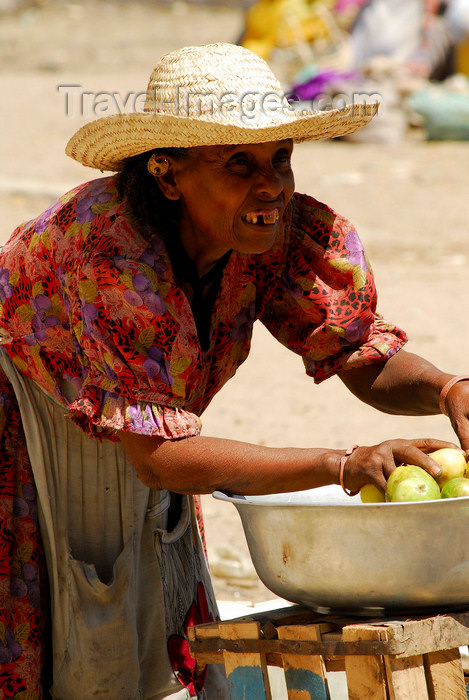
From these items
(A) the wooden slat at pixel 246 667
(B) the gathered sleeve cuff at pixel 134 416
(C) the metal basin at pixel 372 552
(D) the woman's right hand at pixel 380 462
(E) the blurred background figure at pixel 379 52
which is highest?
(E) the blurred background figure at pixel 379 52

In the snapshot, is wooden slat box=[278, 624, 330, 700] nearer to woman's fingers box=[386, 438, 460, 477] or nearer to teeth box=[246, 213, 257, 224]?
woman's fingers box=[386, 438, 460, 477]

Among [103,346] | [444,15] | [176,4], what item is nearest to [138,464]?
[103,346]

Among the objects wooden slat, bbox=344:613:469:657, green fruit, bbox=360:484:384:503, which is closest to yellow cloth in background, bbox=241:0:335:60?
green fruit, bbox=360:484:384:503

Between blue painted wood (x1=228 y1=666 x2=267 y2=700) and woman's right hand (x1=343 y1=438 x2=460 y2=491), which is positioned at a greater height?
woman's right hand (x1=343 y1=438 x2=460 y2=491)

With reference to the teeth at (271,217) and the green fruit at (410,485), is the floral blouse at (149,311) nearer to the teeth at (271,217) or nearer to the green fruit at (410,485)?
the teeth at (271,217)

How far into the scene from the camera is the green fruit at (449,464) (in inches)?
80.4

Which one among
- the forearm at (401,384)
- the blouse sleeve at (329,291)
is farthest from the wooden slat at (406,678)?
the blouse sleeve at (329,291)

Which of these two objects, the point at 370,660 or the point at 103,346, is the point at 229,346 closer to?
the point at 103,346

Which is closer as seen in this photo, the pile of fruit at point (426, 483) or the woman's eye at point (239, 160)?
the pile of fruit at point (426, 483)

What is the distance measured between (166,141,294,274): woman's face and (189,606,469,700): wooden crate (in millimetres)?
772

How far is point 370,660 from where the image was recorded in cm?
196

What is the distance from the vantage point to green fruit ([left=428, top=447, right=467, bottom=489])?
2.04 meters

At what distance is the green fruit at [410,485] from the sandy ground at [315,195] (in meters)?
2.14

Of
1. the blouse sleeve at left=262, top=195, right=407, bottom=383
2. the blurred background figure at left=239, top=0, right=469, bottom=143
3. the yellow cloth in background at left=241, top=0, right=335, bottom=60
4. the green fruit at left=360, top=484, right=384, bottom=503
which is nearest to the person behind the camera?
the green fruit at left=360, top=484, right=384, bottom=503
